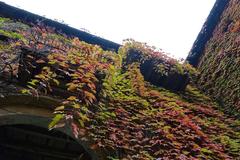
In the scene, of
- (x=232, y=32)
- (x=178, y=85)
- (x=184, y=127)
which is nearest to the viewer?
(x=184, y=127)

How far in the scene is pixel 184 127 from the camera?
6457 millimetres

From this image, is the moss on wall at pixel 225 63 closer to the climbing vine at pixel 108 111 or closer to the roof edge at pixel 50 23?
the climbing vine at pixel 108 111

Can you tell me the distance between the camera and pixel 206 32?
1269 cm

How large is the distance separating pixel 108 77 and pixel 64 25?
4.98 meters

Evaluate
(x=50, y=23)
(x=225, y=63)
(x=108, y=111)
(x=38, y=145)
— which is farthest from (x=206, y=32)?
(x=108, y=111)

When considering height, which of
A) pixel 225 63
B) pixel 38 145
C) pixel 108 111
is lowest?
pixel 38 145

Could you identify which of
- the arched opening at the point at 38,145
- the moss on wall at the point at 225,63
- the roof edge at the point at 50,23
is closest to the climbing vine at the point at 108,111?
the moss on wall at the point at 225,63

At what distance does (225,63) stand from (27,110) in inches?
237

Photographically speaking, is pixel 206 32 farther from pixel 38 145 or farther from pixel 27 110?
pixel 27 110

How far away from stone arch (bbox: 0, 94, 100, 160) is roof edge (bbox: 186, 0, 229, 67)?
7658 millimetres

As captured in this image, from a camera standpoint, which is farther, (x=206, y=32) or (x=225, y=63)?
(x=206, y=32)

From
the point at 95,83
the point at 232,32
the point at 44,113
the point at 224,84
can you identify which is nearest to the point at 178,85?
the point at 224,84

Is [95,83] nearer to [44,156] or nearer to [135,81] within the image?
[135,81]

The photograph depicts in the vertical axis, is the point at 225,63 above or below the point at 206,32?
below
